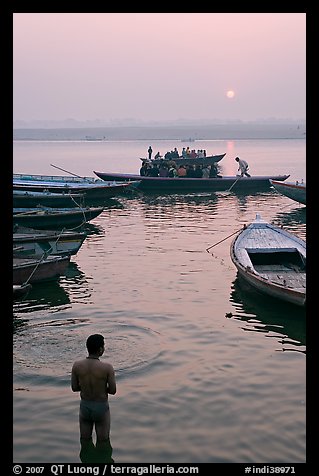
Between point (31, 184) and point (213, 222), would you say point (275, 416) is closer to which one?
point (213, 222)

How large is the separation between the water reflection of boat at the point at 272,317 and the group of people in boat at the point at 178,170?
80.4 ft

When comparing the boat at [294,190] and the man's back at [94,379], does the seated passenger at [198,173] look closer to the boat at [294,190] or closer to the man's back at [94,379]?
the boat at [294,190]

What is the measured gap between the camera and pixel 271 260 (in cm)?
1705

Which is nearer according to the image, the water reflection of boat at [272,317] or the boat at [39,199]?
the water reflection of boat at [272,317]

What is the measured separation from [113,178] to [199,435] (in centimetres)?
3217

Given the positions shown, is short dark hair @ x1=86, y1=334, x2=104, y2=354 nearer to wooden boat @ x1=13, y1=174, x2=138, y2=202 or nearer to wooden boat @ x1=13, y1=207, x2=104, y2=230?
A: wooden boat @ x1=13, y1=207, x2=104, y2=230

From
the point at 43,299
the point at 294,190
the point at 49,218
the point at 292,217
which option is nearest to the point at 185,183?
the point at 294,190

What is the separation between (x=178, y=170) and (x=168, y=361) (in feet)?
Answer: 95.4

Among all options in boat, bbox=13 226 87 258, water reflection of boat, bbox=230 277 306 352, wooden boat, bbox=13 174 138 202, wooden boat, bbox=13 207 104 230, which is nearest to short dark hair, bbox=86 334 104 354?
water reflection of boat, bbox=230 277 306 352

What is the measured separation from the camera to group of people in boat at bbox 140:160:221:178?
39656 millimetres

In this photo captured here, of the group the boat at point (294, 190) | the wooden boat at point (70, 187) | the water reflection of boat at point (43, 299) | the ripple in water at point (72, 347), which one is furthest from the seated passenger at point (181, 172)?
the ripple in water at point (72, 347)

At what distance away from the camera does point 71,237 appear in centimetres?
1797

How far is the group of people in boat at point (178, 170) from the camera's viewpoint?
3966 cm
